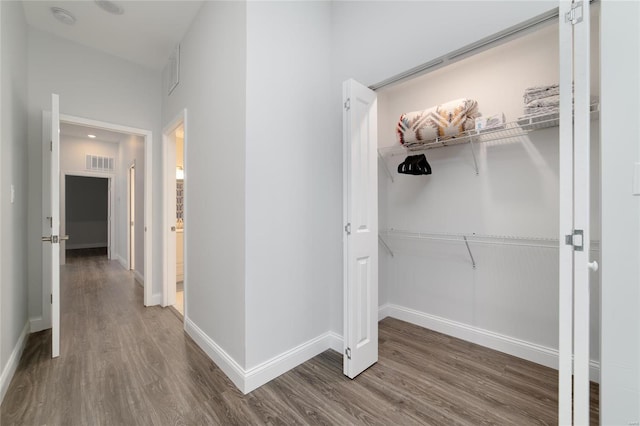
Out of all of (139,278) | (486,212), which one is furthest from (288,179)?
(139,278)

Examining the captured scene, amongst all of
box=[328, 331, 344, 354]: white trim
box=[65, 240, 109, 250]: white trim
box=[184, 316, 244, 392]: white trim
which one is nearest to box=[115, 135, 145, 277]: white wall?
box=[184, 316, 244, 392]: white trim

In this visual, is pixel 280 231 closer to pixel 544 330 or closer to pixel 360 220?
pixel 360 220

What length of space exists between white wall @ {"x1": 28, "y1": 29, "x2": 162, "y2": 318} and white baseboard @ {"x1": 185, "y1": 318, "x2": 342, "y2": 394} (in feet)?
5.44

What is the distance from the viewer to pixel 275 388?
182 cm

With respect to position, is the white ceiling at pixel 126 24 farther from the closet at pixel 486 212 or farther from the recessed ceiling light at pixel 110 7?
the closet at pixel 486 212

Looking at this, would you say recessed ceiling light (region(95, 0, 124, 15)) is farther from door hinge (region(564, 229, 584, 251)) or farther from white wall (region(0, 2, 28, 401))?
Result: door hinge (region(564, 229, 584, 251))

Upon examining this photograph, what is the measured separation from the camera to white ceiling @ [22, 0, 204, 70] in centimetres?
243

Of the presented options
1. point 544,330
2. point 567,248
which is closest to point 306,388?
point 567,248

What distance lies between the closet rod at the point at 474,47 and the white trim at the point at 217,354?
7.43 ft

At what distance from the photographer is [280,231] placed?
6.58ft

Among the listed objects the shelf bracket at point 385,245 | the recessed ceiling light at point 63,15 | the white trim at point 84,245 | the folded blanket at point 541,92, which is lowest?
the white trim at point 84,245

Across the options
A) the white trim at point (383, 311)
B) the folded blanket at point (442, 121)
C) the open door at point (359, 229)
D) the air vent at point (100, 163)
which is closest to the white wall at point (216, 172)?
the open door at point (359, 229)

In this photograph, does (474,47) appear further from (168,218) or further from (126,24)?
(168,218)

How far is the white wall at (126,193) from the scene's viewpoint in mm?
4305
